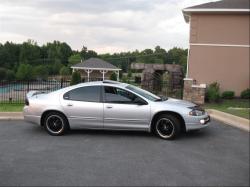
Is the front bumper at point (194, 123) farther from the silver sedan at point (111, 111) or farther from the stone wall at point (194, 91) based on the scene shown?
the stone wall at point (194, 91)

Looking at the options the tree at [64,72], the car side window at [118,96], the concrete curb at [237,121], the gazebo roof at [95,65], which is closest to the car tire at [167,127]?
the car side window at [118,96]

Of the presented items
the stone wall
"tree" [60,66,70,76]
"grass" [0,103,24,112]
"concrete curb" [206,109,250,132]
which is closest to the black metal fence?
the stone wall

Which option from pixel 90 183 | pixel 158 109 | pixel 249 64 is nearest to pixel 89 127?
pixel 158 109

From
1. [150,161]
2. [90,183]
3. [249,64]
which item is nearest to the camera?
[249,64]

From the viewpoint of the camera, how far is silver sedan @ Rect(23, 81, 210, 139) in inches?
313

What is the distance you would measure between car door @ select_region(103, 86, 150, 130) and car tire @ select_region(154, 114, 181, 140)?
0.27 metres

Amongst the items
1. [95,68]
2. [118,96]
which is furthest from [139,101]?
[95,68]

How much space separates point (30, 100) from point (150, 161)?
398 cm

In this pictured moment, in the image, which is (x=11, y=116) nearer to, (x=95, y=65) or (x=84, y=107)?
(x=84, y=107)

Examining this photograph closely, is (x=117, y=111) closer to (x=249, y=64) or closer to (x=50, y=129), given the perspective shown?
(x=50, y=129)

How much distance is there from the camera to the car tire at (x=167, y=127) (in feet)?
25.6

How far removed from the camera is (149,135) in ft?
27.4

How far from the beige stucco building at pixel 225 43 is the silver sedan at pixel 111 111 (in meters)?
1.35

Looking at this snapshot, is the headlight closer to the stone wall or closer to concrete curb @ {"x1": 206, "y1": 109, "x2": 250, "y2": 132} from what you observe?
concrete curb @ {"x1": 206, "y1": 109, "x2": 250, "y2": 132}
